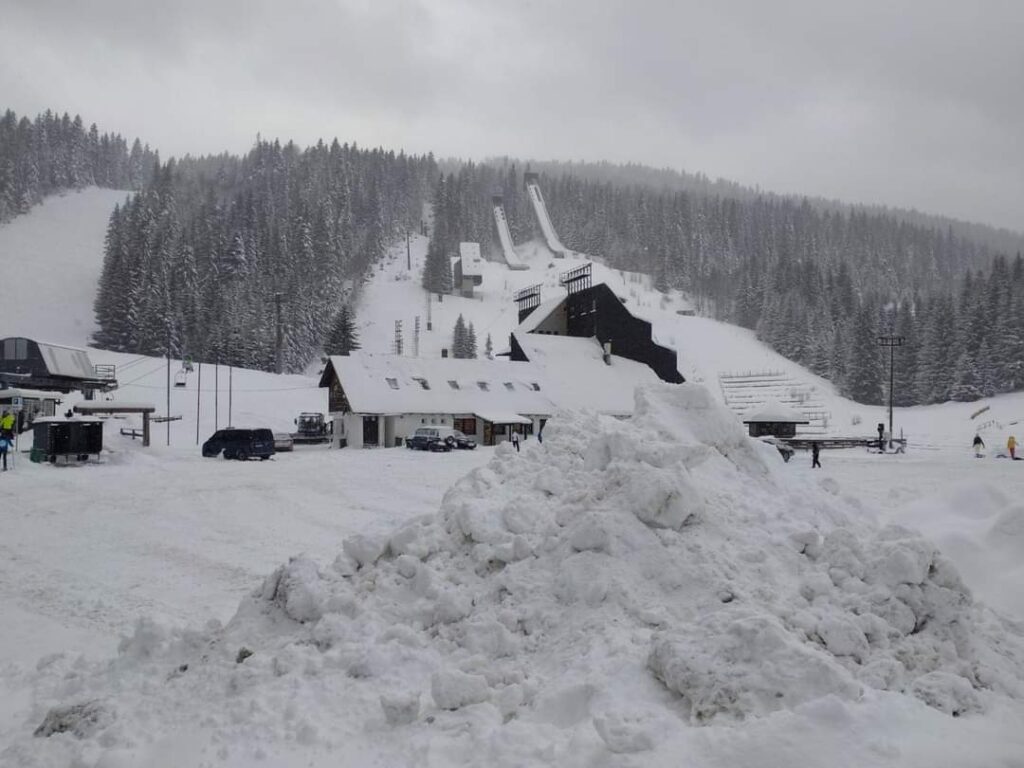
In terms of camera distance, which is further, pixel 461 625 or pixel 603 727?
pixel 461 625

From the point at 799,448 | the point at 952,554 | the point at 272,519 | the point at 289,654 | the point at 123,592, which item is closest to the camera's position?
the point at 289,654

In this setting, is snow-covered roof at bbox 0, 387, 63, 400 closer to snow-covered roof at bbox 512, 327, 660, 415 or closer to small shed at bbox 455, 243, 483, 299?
snow-covered roof at bbox 512, 327, 660, 415

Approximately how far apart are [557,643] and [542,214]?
504 feet

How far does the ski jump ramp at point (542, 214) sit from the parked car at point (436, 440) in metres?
104

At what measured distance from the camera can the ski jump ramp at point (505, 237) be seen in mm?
130750

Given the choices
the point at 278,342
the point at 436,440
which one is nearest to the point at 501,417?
the point at 436,440

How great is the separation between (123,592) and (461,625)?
19.6ft

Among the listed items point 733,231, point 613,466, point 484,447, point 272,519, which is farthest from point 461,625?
point 733,231

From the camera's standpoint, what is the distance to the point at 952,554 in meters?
8.49

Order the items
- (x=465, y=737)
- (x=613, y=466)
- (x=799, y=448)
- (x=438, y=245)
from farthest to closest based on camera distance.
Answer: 1. (x=438, y=245)
2. (x=799, y=448)
3. (x=613, y=466)
4. (x=465, y=737)

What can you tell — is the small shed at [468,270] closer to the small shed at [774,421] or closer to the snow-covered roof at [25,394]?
the small shed at [774,421]

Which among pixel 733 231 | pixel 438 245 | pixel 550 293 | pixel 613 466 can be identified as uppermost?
pixel 733 231

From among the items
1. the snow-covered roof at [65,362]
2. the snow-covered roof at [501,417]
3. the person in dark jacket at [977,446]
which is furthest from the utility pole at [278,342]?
the person in dark jacket at [977,446]

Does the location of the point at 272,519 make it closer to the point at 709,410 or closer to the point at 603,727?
the point at 709,410
